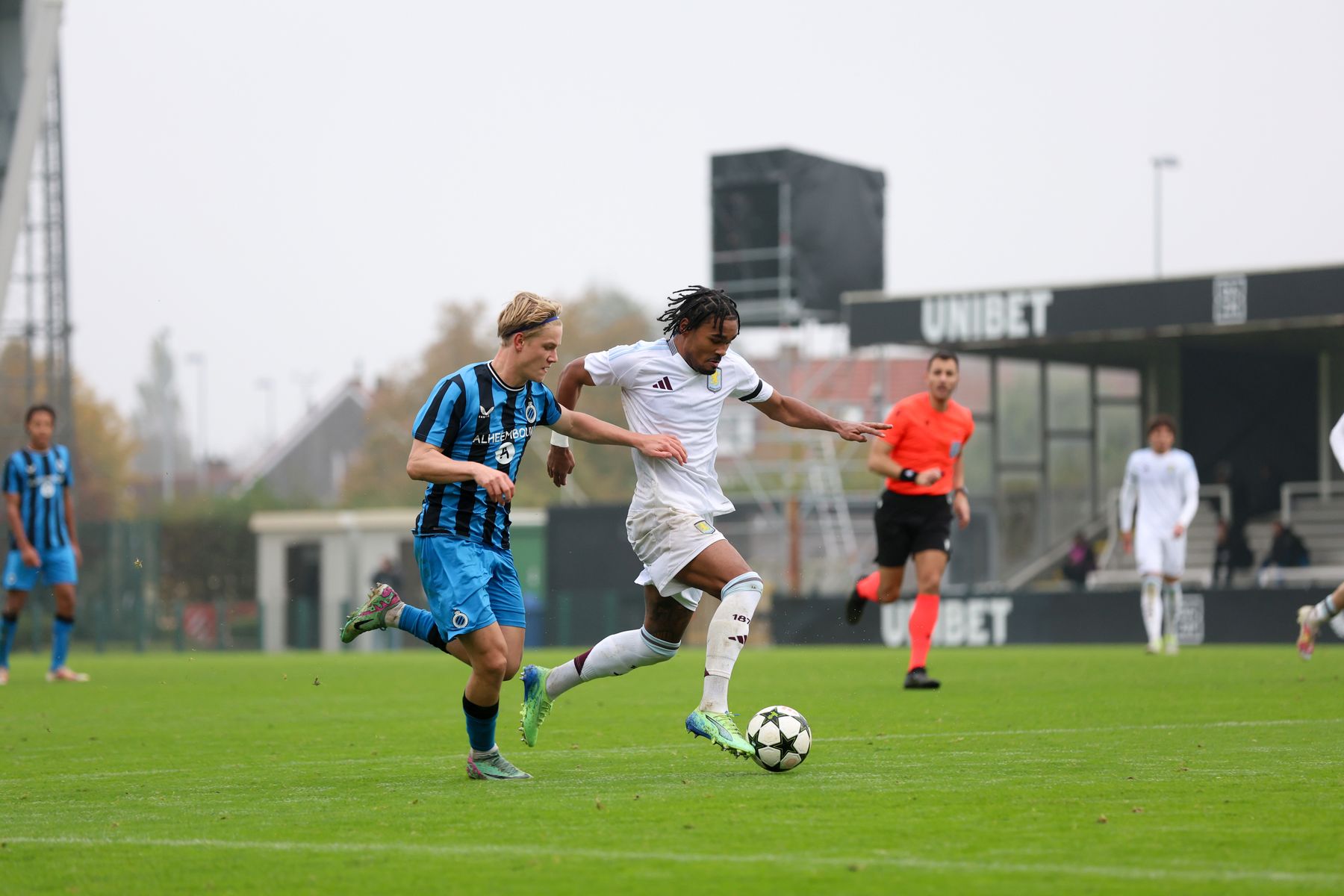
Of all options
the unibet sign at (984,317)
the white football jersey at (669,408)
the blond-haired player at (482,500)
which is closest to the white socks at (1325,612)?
the white football jersey at (669,408)

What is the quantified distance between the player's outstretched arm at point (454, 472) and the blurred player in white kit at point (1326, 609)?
683 cm

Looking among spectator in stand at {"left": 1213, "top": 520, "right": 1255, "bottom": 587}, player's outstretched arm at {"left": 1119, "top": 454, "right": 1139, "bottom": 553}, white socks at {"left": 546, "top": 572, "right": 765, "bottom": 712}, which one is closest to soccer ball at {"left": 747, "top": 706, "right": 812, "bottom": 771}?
white socks at {"left": 546, "top": 572, "right": 765, "bottom": 712}

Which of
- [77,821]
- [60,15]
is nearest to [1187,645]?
[60,15]

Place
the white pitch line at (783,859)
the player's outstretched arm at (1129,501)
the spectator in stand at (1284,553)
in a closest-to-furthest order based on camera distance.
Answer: the white pitch line at (783,859) → the player's outstretched arm at (1129,501) → the spectator in stand at (1284,553)

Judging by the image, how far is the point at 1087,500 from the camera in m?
33.7

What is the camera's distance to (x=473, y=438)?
24.0 feet

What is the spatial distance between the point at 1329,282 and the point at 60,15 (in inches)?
739

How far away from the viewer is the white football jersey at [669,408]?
8086 millimetres

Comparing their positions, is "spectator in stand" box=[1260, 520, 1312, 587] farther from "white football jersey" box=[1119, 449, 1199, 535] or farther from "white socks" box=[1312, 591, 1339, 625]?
"white socks" box=[1312, 591, 1339, 625]

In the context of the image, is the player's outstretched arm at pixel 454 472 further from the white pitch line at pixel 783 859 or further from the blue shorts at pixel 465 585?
the white pitch line at pixel 783 859

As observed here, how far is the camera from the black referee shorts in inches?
494

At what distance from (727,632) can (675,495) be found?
0.68 meters

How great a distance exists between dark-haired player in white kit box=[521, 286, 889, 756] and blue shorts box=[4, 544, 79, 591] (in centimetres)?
849

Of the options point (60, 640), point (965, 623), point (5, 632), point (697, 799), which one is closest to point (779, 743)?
point (697, 799)
